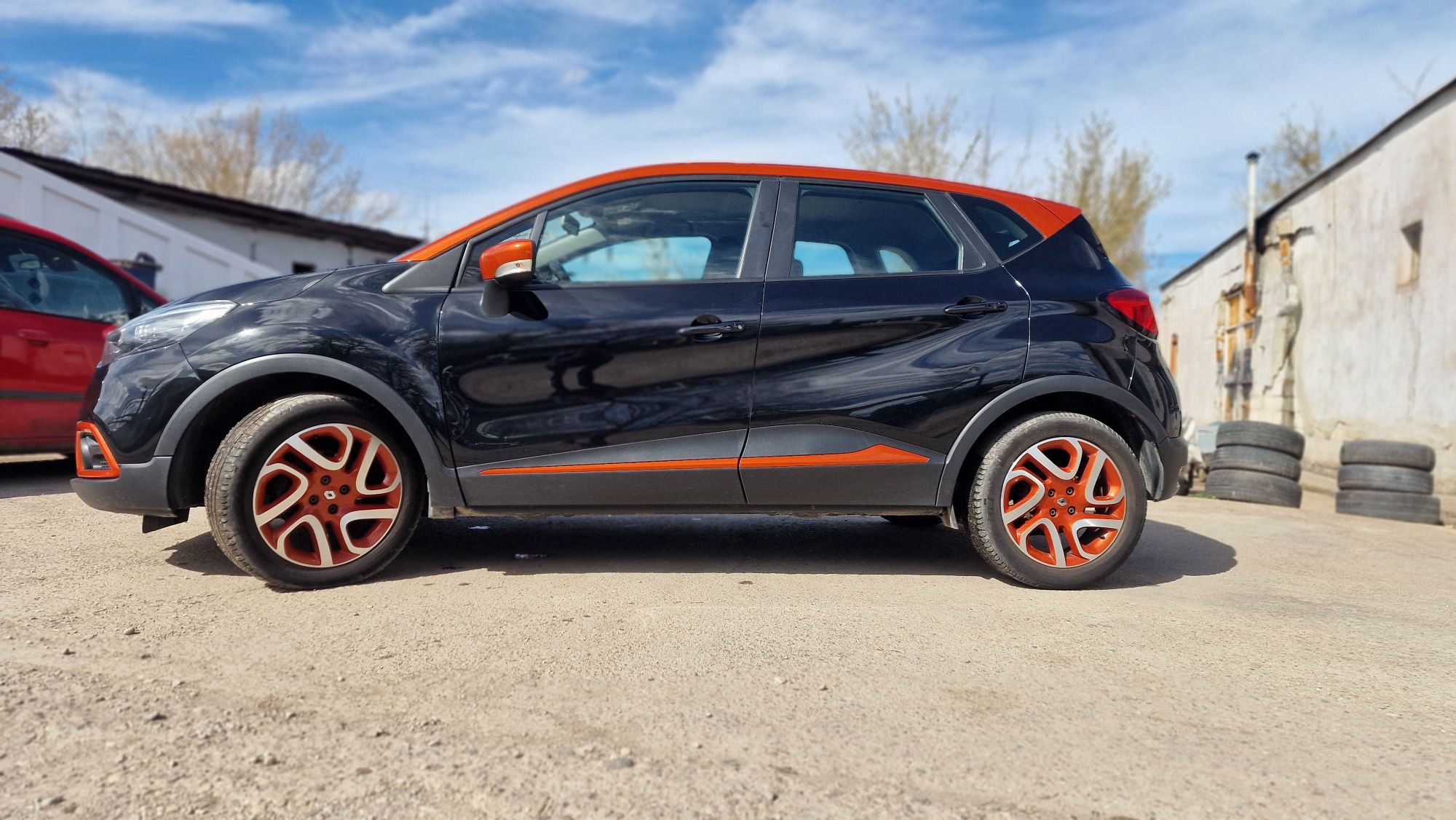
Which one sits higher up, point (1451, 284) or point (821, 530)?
point (1451, 284)

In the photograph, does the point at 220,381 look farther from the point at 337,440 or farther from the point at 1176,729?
the point at 1176,729

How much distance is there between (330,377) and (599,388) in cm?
101

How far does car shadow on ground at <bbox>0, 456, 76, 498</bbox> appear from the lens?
5594 mm

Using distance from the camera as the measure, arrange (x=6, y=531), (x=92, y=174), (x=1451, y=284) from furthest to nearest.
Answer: (x=92, y=174) → (x=1451, y=284) → (x=6, y=531)

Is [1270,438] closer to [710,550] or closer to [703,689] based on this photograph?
[710,550]

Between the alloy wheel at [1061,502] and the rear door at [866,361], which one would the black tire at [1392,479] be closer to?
the alloy wheel at [1061,502]

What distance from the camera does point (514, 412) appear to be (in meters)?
3.57

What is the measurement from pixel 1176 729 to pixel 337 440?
2.94 m

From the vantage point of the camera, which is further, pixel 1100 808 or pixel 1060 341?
pixel 1060 341

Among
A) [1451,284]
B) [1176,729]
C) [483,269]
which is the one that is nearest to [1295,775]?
[1176,729]

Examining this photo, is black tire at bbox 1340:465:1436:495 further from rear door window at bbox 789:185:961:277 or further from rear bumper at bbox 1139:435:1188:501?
rear door window at bbox 789:185:961:277

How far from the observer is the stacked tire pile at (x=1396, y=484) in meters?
7.46

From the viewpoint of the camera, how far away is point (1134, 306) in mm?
3953

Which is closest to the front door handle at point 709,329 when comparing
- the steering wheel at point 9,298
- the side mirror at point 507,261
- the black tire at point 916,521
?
the side mirror at point 507,261
